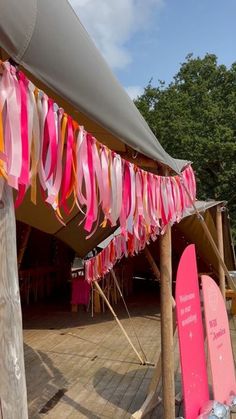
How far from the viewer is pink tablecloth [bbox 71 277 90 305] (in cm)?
944

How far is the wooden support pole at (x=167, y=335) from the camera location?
11.0 ft

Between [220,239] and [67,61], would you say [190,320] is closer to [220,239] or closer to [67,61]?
[67,61]

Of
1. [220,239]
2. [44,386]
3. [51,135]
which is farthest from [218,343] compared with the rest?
[220,239]

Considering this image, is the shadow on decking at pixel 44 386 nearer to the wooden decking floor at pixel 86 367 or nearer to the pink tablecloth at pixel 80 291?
the wooden decking floor at pixel 86 367

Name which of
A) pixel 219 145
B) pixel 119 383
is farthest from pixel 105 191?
pixel 219 145

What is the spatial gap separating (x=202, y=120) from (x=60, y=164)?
2305 cm

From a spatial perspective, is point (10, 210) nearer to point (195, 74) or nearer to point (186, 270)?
point (186, 270)

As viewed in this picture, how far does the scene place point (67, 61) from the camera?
1.85 meters

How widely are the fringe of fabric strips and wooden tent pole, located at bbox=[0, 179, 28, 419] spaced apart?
131 mm

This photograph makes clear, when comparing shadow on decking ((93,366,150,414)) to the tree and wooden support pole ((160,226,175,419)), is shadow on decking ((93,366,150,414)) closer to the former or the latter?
wooden support pole ((160,226,175,419))

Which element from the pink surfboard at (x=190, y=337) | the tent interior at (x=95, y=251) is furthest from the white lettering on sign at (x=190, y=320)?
the tent interior at (x=95, y=251)

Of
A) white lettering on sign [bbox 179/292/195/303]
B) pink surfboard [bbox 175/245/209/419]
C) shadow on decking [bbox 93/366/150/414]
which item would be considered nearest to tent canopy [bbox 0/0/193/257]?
pink surfboard [bbox 175/245/209/419]

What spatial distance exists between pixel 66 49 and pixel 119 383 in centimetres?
374

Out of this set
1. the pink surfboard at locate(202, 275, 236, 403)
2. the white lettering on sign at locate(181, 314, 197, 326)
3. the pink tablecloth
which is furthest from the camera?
the pink tablecloth
